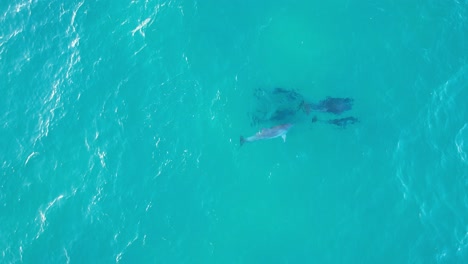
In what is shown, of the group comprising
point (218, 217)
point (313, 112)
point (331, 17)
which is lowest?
point (218, 217)

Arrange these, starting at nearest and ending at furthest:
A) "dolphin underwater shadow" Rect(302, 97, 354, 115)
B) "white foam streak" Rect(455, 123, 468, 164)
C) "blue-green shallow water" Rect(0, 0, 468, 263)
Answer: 1. "blue-green shallow water" Rect(0, 0, 468, 263)
2. "white foam streak" Rect(455, 123, 468, 164)
3. "dolphin underwater shadow" Rect(302, 97, 354, 115)

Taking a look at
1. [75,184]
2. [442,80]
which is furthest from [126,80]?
[442,80]

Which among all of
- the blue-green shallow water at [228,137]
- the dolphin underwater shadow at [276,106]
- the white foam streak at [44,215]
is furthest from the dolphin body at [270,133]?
the white foam streak at [44,215]

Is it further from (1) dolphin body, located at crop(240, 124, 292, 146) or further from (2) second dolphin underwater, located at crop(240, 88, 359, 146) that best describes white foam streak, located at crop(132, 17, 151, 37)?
(1) dolphin body, located at crop(240, 124, 292, 146)

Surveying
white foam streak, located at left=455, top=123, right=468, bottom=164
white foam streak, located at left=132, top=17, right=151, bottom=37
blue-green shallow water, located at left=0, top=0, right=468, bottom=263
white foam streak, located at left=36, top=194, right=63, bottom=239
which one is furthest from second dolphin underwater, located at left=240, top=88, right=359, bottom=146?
white foam streak, located at left=36, top=194, right=63, bottom=239

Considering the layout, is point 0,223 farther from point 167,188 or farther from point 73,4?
point 73,4

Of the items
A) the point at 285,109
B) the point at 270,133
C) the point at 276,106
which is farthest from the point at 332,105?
the point at 270,133
